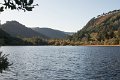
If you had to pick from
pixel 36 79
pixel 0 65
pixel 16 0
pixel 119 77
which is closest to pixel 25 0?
pixel 16 0

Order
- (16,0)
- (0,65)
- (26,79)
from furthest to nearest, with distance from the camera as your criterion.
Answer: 1. (26,79)
2. (0,65)
3. (16,0)

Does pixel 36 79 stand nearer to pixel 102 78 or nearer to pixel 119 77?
pixel 102 78

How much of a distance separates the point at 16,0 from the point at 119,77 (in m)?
49.7

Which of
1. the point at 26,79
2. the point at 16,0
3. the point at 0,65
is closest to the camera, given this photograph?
the point at 16,0

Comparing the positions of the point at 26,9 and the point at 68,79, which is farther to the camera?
the point at 68,79

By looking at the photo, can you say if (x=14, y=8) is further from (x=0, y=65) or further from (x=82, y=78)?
(x=82, y=78)

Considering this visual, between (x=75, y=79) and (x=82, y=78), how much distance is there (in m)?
2.07

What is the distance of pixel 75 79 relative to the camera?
195 ft

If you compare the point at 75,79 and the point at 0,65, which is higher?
the point at 0,65

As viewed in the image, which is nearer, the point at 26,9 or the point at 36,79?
the point at 26,9

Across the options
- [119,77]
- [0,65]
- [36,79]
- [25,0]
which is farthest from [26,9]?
[119,77]

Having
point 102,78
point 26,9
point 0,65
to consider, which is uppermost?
point 26,9

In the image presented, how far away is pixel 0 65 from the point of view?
16891mm

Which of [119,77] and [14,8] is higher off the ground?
[14,8]
